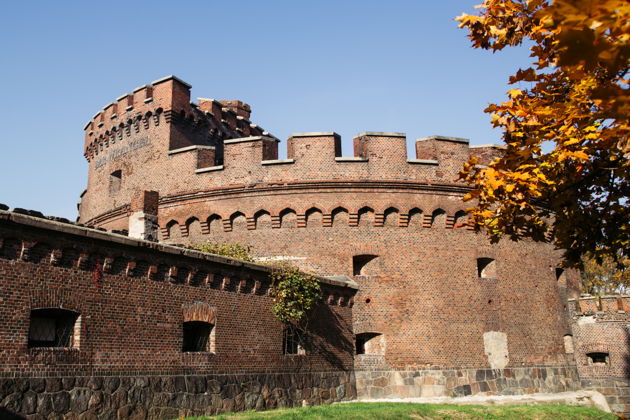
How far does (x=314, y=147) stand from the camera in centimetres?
1884

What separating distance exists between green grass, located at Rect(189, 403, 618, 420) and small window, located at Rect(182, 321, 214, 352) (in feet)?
5.10

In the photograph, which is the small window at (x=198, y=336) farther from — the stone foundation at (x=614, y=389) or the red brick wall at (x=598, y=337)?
the stone foundation at (x=614, y=389)

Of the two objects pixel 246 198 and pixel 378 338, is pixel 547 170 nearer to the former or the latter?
pixel 378 338

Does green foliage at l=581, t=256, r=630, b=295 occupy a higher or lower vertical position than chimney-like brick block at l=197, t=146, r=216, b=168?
lower

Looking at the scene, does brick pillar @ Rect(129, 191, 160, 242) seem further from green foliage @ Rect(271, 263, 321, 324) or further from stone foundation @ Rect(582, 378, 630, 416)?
stone foundation @ Rect(582, 378, 630, 416)

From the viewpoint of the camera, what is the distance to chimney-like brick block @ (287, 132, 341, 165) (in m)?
18.8

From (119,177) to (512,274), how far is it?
14.7 meters

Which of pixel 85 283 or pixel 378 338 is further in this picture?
pixel 378 338

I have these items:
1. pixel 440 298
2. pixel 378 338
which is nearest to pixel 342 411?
pixel 378 338

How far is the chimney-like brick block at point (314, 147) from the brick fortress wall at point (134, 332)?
5397mm

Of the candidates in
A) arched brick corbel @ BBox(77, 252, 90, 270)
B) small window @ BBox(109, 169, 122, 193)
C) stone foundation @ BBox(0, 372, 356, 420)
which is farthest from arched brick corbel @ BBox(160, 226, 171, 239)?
arched brick corbel @ BBox(77, 252, 90, 270)

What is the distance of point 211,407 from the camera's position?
12211 millimetres

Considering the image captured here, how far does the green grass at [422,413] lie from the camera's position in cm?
1216

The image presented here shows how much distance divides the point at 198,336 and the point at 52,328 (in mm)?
3454
